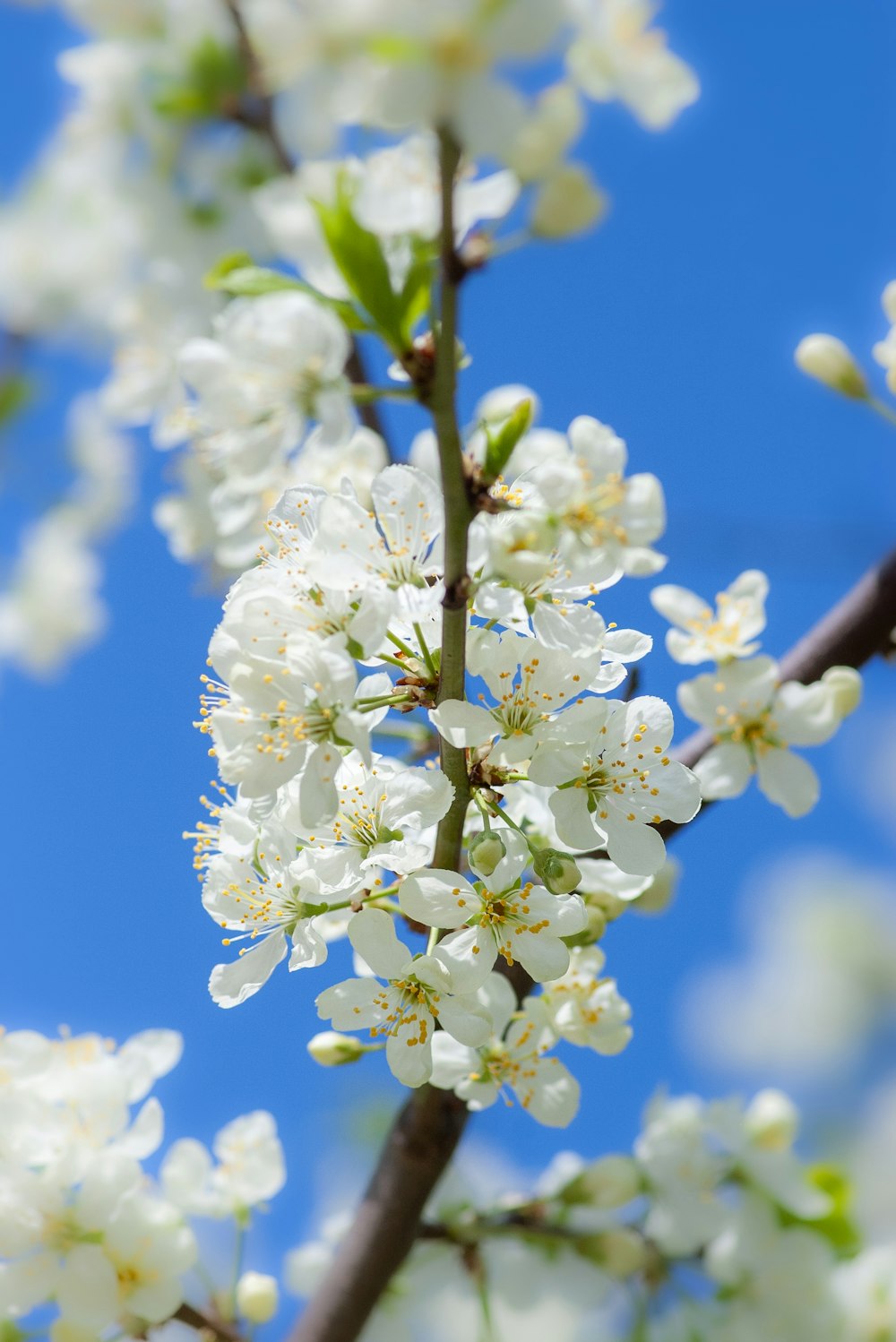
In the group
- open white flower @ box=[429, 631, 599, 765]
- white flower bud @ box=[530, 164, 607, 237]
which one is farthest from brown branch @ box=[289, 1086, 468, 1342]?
white flower bud @ box=[530, 164, 607, 237]

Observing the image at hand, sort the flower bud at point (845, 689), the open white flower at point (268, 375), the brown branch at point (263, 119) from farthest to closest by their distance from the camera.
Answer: the brown branch at point (263, 119)
the open white flower at point (268, 375)
the flower bud at point (845, 689)

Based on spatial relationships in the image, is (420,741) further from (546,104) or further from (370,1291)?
(546,104)

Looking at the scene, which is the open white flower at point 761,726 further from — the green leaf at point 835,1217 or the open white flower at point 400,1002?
the green leaf at point 835,1217

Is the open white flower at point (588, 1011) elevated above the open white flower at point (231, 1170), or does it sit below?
above

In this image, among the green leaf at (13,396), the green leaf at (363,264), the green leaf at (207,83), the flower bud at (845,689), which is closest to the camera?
the green leaf at (363,264)

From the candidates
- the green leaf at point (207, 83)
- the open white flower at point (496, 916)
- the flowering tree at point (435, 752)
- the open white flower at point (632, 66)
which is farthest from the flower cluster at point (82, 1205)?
the green leaf at point (207, 83)

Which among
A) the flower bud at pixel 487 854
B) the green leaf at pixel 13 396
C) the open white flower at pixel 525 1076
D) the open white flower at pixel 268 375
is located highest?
the green leaf at pixel 13 396

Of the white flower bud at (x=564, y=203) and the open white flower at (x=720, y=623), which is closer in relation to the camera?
the open white flower at (x=720, y=623)
